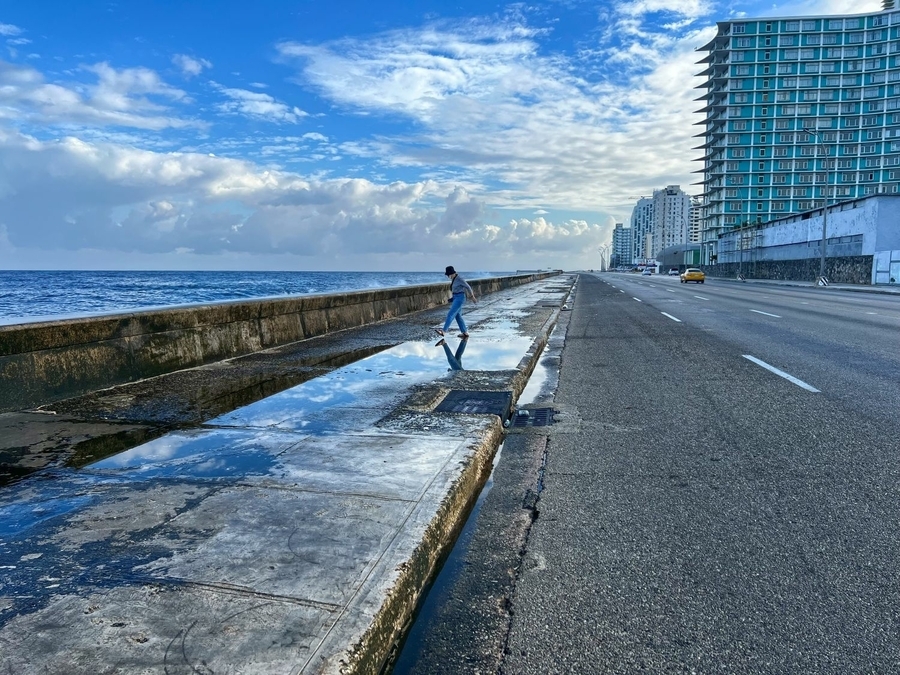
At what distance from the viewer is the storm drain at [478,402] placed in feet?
20.6

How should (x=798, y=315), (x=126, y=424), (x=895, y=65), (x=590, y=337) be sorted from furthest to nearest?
(x=895, y=65)
(x=798, y=315)
(x=590, y=337)
(x=126, y=424)

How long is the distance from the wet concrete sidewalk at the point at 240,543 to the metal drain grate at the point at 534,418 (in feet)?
1.57

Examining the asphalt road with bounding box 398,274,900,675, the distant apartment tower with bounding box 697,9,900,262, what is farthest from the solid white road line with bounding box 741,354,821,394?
the distant apartment tower with bounding box 697,9,900,262

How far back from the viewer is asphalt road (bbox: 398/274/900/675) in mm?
2506

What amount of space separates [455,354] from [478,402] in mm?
3491

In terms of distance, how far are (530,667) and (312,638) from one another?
82 cm

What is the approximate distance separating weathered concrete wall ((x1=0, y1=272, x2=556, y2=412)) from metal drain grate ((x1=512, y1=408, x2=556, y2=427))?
4.54 m

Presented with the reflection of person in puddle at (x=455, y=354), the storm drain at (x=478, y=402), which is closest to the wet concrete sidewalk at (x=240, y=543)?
the storm drain at (x=478, y=402)

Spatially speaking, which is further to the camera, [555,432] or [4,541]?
[555,432]

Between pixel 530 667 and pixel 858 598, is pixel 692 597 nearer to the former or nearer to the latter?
pixel 858 598

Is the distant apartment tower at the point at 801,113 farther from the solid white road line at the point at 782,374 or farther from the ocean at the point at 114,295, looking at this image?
the solid white road line at the point at 782,374

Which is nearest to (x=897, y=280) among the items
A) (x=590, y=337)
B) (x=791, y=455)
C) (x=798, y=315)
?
(x=798, y=315)

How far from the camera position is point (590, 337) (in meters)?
13.5

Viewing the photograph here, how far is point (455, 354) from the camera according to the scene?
1012 cm
